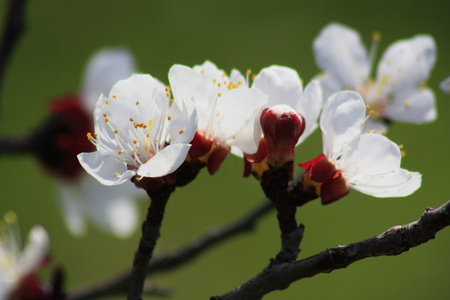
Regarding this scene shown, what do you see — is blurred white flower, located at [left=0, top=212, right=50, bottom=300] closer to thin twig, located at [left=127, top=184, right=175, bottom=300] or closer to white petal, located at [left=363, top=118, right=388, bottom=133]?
thin twig, located at [left=127, top=184, right=175, bottom=300]

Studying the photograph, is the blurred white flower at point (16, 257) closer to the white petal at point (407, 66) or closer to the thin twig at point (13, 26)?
the thin twig at point (13, 26)

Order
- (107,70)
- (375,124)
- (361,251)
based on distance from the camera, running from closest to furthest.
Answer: (361,251), (375,124), (107,70)

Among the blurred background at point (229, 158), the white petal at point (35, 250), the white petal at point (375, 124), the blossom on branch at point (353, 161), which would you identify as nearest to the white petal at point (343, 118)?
the blossom on branch at point (353, 161)

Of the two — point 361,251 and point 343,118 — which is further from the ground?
point 343,118

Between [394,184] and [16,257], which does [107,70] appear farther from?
[394,184]

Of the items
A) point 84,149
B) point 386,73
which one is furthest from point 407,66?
point 84,149

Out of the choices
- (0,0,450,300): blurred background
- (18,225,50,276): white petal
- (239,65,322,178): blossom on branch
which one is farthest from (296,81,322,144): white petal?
(0,0,450,300): blurred background
